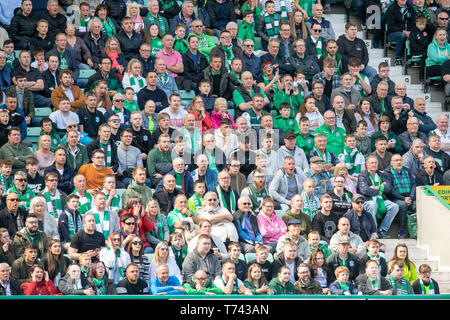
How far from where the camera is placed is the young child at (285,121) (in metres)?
14.9

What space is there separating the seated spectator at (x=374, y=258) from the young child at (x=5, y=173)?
4735mm

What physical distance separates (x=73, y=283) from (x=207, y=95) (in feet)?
16.0

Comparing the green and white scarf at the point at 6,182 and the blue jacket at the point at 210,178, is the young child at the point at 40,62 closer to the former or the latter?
the green and white scarf at the point at 6,182

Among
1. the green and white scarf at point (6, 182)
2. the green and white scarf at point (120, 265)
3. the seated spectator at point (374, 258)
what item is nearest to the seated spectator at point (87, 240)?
the green and white scarf at point (120, 265)

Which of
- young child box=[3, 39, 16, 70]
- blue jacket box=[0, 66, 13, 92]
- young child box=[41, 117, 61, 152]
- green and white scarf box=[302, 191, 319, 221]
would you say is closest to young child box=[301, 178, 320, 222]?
green and white scarf box=[302, 191, 319, 221]

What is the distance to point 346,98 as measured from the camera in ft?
51.6

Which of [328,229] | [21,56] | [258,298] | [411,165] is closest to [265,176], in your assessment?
[328,229]

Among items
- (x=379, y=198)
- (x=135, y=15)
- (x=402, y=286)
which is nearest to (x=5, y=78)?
(x=135, y=15)

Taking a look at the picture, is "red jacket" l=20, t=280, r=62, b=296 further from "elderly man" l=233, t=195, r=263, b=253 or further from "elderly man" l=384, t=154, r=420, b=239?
"elderly man" l=384, t=154, r=420, b=239

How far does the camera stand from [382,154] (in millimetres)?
14508

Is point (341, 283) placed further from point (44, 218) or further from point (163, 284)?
point (44, 218)

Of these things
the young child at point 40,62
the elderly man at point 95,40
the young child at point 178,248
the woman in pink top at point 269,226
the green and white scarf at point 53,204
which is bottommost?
the young child at point 178,248
